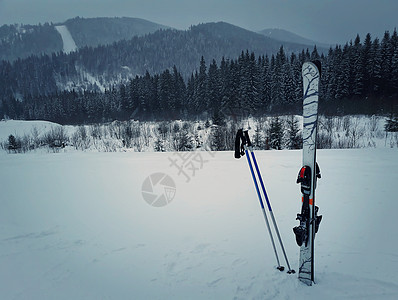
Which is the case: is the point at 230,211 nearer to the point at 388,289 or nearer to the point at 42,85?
the point at 388,289

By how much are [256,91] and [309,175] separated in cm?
2792

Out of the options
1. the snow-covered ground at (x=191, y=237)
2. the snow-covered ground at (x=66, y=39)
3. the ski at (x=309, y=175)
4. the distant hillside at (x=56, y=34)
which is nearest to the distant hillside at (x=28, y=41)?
the distant hillside at (x=56, y=34)

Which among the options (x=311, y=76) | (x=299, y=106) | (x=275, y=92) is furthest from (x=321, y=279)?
(x=275, y=92)

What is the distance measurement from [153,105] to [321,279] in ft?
119

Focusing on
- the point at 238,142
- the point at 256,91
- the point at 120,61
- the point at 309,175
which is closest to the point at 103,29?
the point at 120,61

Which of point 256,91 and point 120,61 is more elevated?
point 120,61

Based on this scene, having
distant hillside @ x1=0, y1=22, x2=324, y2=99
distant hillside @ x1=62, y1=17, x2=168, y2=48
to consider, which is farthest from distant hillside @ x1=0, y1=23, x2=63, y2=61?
distant hillside @ x1=0, y1=22, x2=324, y2=99

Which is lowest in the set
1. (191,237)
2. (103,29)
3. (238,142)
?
(191,237)

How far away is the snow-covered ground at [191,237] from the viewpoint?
5.75ft

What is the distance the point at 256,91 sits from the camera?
27.6m

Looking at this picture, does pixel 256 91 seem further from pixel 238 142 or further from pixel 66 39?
pixel 66 39

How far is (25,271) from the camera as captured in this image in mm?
1995

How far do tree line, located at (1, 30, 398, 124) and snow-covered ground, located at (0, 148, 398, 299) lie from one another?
14.0 meters

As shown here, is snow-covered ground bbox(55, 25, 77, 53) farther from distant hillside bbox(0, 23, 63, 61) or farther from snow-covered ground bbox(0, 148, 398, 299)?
snow-covered ground bbox(0, 148, 398, 299)
